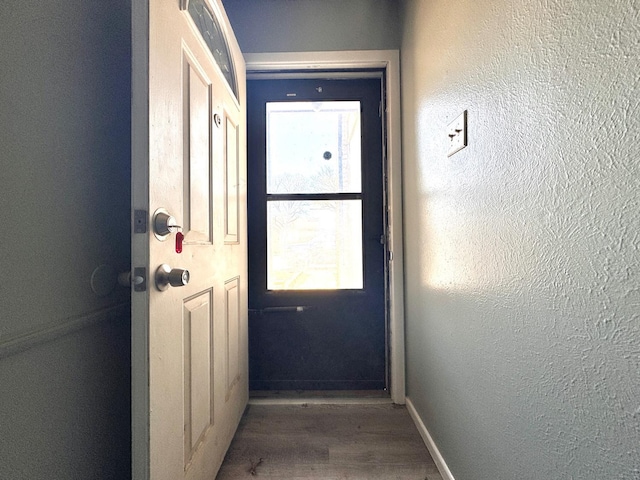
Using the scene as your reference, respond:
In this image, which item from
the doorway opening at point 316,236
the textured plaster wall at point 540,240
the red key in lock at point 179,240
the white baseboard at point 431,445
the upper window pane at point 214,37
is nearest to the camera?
the textured plaster wall at point 540,240

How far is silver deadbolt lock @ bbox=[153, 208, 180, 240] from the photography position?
0.82 meters

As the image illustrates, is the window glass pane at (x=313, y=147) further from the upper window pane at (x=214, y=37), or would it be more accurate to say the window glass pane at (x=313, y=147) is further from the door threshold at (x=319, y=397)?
the door threshold at (x=319, y=397)

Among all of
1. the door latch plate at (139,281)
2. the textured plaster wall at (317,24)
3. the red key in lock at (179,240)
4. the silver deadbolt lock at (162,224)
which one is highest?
the textured plaster wall at (317,24)

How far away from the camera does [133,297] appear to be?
786 mm

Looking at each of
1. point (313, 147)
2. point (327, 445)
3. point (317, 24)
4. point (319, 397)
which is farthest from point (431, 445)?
point (317, 24)

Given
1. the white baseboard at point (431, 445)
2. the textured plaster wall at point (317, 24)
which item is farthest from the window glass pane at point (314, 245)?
the textured plaster wall at point (317, 24)

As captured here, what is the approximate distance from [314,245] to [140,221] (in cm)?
131

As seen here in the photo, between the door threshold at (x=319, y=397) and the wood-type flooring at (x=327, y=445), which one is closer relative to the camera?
the wood-type flooring at (x=327, y=445)

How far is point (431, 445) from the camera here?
4.68 ft

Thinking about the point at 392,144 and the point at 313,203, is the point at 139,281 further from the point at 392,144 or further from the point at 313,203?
the point at 392,144

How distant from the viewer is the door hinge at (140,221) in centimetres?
79

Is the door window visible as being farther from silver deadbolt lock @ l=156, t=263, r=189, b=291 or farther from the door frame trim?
silver deadbolt lock @ l=156, t=263, r=189, b=291

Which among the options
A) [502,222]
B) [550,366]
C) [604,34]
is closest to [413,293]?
[502,222]

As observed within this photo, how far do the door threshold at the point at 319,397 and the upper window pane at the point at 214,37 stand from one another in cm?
174
